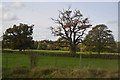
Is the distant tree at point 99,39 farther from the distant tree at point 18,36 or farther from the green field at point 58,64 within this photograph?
the green field at point 58,64

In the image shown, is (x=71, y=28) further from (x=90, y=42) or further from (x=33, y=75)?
(x=33, y=75)

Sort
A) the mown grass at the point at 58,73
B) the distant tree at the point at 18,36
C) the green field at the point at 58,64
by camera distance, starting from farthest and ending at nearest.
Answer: the distant tree at the point at 18,36 → the green field at the point at 58,64 → the mown grass at the point at 58,73

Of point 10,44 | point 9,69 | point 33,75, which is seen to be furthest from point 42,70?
point 10,44

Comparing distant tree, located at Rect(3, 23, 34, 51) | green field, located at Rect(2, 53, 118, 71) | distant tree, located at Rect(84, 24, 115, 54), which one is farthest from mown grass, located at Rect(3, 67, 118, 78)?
distant tree, located at Rect(3, 23, 34, 51)

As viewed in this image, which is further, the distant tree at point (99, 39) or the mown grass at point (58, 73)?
the distant tree at point (99, 39)

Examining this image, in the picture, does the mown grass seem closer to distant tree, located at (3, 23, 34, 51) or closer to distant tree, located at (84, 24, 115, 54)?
distant tree, located at (84, 24, 115, 54)

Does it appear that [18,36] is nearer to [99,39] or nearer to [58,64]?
[99,39]

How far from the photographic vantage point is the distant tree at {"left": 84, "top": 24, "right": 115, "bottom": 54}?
27.6 meters

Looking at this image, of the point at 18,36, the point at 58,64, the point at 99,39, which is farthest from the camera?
the point at 18,36

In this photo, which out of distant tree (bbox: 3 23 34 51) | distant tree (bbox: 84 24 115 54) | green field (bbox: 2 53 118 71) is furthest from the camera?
distant tree (bbox: 3 23 34 51)

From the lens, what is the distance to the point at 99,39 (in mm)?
28234

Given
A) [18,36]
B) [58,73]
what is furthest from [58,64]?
[18,36]

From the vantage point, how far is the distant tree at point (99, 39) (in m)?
27.6

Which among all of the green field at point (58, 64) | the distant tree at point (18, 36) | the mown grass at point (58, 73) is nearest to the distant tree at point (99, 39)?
the distant tree at point (18, 36)
